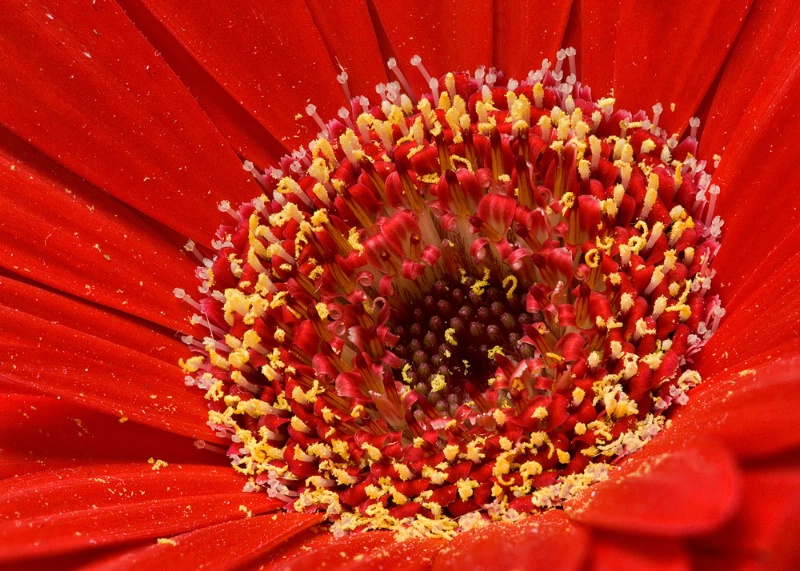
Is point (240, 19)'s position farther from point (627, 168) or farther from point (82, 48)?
point (627, 168)

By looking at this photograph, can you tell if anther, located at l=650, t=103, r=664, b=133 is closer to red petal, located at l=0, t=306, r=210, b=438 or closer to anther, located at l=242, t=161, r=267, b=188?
anther, located at l=242, t=161, r=267, b=188

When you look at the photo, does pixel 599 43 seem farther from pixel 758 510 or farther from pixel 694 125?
pixel 758 510

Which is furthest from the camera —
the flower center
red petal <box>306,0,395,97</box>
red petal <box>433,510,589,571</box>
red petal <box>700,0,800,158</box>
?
red petal <box>306,0,395,97</box>

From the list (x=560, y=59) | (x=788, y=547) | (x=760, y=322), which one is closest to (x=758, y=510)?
(x=788, y=547)

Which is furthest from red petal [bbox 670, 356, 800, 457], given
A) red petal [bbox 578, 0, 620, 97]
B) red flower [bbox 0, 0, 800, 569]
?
red petal [bbox 578, 0, 620, 97]

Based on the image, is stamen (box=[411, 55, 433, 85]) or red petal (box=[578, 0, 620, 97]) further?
stamen (box=[411, 55, 433, 85])

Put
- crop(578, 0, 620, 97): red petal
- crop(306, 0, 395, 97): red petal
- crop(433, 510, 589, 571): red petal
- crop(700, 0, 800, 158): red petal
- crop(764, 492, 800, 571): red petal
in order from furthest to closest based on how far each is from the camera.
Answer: crop(306, 0, 395, 97): red petal
crop(578, 0, 620, 97): red petal
crop(700, 0, 800, 158): red petal
crop(433, 510, 589, 571): red petal
crop(764, 492, 800, 571): red petal

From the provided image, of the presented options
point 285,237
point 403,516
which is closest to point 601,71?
point 285,237

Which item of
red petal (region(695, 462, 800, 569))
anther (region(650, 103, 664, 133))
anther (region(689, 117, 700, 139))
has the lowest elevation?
red petal (region(695, 462, 800, 569))
